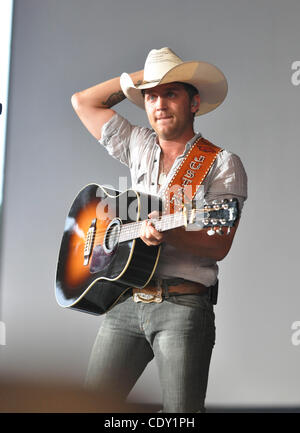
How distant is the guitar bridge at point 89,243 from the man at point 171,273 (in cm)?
22

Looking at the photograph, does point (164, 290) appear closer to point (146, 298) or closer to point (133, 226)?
point (146, 298)

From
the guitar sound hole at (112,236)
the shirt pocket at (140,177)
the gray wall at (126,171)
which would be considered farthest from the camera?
the gray wall at (126,171)

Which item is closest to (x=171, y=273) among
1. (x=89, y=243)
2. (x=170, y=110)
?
(x=89, y=243)

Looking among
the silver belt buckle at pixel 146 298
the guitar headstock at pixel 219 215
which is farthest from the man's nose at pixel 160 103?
the silver belt buckle at pixel 146 298

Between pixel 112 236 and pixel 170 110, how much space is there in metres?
0.49

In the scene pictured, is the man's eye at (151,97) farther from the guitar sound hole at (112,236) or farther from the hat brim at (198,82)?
the guitar sound hole at (112,236)

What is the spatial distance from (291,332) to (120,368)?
3.52 feet

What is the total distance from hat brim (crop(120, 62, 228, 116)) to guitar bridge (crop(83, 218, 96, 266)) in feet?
1.70

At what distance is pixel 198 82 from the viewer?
217cm

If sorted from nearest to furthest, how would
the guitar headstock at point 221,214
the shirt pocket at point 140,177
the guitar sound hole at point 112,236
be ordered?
the guitar headstock at point 221,214 < the guitar sound hole at point 112,236 < the shirt pocket at point 140,177

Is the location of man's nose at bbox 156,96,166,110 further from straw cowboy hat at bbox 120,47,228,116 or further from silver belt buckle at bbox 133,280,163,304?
silver belt buckle at bbox 133,280,163,304

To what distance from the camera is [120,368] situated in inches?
74.4

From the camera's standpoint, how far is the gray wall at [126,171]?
273 centimetres
